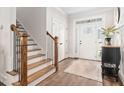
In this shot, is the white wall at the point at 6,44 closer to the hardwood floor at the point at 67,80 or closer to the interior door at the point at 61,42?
the hardwood floor at the point at 67,80

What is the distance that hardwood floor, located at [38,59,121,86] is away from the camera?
76.0 inches

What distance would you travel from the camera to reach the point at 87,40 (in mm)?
2307

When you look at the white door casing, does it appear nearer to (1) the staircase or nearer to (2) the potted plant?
(2) the potted plant

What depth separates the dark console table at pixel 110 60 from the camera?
223 cm

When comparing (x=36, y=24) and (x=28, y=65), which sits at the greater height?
(x=36, y=24)

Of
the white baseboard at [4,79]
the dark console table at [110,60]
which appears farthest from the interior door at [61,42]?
the white baseboard at [4,79]

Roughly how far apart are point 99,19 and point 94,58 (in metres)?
0.84

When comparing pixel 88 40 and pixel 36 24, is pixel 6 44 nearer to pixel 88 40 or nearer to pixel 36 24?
pixel 36 24

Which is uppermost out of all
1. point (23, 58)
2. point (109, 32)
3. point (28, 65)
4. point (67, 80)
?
point (109, 32)

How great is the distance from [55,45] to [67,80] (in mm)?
1133

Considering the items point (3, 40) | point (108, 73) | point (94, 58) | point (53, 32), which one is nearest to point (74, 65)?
point (94, 58)

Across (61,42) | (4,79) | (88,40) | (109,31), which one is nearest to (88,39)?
(88,40)

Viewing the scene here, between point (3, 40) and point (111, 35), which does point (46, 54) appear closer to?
point (3, 40)

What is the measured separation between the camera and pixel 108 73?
229 cm
